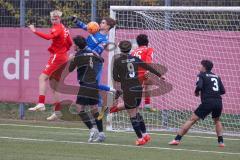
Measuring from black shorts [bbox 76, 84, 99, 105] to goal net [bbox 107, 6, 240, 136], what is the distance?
3.24 meters

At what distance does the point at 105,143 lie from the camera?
1538 cm

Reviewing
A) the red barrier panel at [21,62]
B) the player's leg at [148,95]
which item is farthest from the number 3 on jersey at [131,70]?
the red barrier panel at [21,62]

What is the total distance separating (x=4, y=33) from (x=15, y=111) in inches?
92.0

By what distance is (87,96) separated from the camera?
15211 millimetres

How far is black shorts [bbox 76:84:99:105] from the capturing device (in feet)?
49.9

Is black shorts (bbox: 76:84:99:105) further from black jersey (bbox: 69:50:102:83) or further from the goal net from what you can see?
the goal net

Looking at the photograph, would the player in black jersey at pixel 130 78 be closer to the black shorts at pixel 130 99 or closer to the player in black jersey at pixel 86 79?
the black shorts at pixel 130 99

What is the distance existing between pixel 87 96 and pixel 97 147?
1.13 metres

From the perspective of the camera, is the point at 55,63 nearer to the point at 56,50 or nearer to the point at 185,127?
the point at 56,50

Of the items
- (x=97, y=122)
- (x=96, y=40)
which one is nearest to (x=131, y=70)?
(x=97, y=122)

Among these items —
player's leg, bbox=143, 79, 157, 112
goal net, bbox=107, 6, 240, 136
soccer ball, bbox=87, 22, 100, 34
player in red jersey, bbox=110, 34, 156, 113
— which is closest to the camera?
player in red jersey, bbox=110, 34, 156, 113

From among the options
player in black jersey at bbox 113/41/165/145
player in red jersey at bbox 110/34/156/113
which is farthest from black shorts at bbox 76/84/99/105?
player in red jersey at bbox 110/34/156/113

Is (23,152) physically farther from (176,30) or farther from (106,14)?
(106,14)

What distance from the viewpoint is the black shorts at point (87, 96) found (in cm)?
1520
